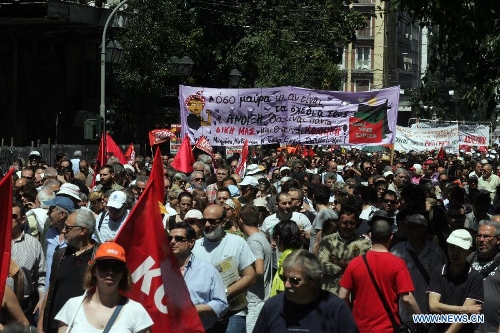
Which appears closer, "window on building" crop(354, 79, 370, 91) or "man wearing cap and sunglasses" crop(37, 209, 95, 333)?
"man wearing cap and sunglasses" crop(37, 209, 95, 333)

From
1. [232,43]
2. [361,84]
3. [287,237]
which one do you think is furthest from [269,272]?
[361,84]

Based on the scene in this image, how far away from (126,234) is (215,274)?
3.98 feet

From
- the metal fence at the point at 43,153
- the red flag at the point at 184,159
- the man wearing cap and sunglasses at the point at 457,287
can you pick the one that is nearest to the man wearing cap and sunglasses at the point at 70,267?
the man wearing cap and sunglasses at the point at 457,287

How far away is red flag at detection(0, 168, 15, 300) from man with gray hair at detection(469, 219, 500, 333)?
339cm

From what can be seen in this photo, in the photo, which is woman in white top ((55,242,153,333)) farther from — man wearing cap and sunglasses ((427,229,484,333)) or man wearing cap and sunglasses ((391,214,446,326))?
man wearing cap and sunglasses ((391,214,446,326))

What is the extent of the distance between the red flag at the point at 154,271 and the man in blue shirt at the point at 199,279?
720mm

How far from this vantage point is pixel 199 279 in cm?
789

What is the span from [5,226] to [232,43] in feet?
110

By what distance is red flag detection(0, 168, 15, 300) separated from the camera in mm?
6793

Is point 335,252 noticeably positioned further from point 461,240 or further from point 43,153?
point 43,153

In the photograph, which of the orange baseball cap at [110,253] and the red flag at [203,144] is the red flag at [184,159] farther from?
the orange baseball cap at [110,253]

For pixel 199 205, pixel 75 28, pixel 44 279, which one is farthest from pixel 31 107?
pixel 44 279

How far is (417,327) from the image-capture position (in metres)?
8.91

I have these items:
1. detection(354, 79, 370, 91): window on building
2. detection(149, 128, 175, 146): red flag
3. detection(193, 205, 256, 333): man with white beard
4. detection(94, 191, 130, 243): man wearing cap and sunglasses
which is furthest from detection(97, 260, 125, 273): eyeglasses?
detection(354, 79, 370, 91): window on building
